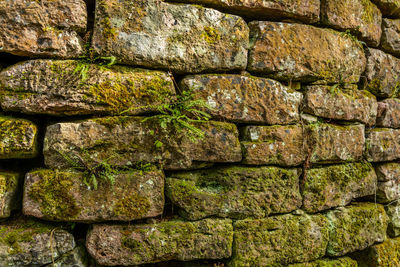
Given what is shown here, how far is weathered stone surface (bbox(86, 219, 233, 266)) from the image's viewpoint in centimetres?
199

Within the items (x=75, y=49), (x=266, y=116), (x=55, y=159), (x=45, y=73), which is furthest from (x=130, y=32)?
(x=266, y=116)

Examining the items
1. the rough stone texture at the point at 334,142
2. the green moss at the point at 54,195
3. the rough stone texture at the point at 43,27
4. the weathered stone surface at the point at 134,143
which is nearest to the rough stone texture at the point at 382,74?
the rough stone texture at the point at 334,142

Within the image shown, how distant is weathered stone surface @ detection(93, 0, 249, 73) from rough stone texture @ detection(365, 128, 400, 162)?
5.50ft

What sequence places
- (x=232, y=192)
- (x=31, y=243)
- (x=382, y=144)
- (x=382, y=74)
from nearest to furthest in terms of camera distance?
(x=31, y=243)
(x=232, y=192)
(x=382, y=144)
(x=382, y=74)

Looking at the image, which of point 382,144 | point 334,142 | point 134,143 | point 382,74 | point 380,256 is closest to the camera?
point 134,143

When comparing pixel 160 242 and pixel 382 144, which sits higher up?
pixel 382 144

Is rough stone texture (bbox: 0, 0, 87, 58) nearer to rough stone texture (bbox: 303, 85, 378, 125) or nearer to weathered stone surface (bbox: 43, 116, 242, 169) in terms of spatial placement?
weathered stone surface (bbox: 43, 116, 242, 169)

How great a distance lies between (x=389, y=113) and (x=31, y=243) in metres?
3.67

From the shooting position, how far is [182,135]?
2.15 m

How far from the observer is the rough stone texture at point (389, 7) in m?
3.12

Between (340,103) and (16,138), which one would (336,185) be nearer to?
(340,103)

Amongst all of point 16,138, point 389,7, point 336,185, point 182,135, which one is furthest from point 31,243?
point 389,7

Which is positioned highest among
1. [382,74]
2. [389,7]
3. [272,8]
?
[389,7]

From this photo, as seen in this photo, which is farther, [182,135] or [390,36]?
[390,36]
